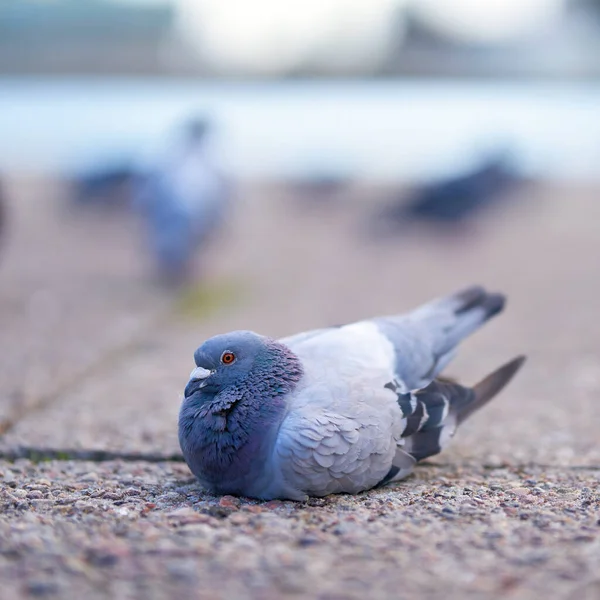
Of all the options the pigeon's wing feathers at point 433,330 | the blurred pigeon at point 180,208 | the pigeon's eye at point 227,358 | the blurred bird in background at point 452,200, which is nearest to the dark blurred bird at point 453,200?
the blurred bird in background at point 452,200

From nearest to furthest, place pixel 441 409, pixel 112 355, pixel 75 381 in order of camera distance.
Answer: pixel 441 409
pixel 75 381
pixel 112 355

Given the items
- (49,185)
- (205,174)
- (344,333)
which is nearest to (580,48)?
(49,185)

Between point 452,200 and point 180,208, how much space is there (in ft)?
15.6

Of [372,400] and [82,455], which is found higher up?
[372,400]

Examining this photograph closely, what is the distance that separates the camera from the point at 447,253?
36.2ft

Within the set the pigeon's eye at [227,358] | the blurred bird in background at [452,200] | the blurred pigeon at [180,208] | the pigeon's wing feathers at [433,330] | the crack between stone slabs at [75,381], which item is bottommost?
the crack between stone slabs at [75,381]

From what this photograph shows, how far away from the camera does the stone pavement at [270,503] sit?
8.04ft

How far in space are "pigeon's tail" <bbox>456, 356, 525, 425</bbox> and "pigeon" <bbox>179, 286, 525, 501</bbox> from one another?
0.13m

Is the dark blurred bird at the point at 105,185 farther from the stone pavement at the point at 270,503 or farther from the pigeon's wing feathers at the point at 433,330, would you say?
the pigeon's wing feathers at the point at 433,330

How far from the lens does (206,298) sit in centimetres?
848

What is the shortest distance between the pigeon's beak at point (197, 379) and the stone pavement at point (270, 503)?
15.8 inches

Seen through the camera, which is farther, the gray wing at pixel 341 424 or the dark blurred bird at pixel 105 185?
the dark blurred bird at pixel 105 185

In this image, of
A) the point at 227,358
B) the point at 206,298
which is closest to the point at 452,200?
the point at 206,298

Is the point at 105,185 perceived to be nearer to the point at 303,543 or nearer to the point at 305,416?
the point at 305,416
